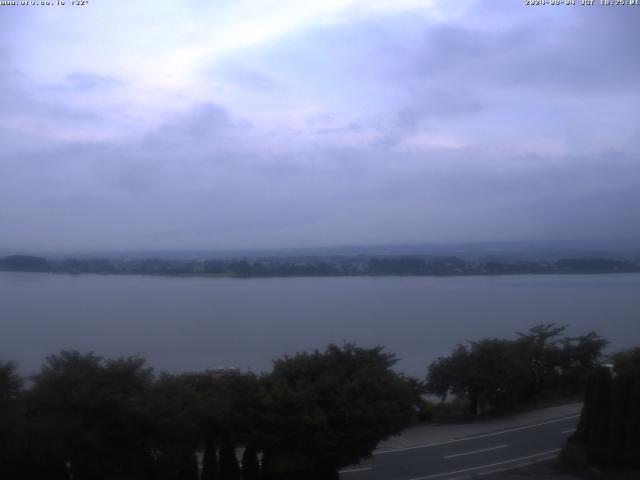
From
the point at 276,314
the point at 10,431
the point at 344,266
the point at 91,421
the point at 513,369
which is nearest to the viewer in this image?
the point at 10,431

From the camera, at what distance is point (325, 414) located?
12016 mm

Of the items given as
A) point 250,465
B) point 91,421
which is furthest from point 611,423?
point 91,421

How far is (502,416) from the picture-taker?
20438mm

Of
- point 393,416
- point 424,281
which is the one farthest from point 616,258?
point 393,416

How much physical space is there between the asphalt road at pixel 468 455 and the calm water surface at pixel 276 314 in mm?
2958

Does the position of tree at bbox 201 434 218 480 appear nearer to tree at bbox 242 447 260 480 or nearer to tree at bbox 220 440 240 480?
tree at bbox 220 440 240 480

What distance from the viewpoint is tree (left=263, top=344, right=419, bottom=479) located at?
1174cm

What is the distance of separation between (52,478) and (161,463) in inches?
62.9

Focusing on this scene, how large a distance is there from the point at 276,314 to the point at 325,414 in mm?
18872

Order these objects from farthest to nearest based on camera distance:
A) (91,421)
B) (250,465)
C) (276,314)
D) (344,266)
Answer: (344,266), (276,314), (250,465), (91,421)

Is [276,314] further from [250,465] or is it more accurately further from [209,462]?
[209,462]

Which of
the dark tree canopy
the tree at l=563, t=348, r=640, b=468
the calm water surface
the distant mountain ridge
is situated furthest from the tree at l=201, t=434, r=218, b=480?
the distant mountain ridge

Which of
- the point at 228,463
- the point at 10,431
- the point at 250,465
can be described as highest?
the point at 10,431

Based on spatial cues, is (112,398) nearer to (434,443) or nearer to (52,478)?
(52,478)
